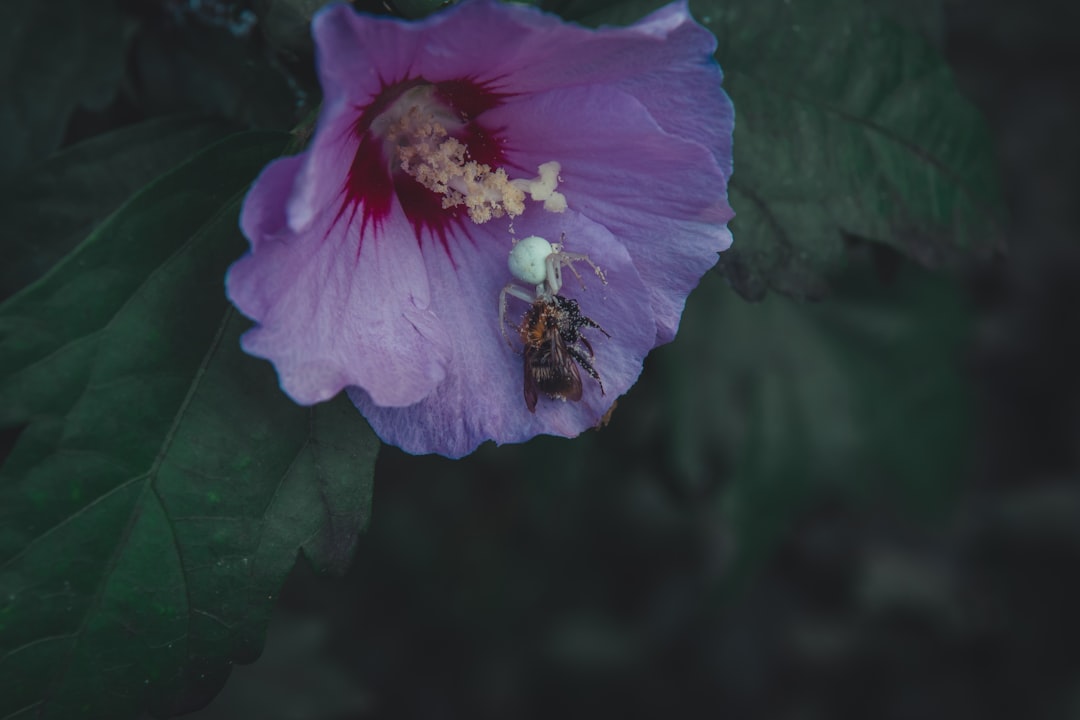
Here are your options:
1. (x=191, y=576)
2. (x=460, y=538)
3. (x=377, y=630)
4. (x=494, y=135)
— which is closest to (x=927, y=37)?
(x=494, y=135)

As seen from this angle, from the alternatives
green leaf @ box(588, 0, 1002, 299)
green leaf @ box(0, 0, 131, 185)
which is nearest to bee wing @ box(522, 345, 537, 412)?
green leaf @ box(588, 0, 1002, 299)

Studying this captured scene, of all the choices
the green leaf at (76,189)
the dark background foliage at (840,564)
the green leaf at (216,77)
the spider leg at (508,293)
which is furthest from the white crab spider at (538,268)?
the dark background foliage at (840,564)

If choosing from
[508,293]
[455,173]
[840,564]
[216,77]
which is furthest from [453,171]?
[840,564]

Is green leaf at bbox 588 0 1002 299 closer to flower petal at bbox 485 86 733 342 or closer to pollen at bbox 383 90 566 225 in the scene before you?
flower petal at bbox 485 86 733 342

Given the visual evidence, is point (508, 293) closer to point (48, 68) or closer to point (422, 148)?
point (422, 148)

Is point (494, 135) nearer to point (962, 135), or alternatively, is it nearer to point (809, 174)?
point (809, 174)

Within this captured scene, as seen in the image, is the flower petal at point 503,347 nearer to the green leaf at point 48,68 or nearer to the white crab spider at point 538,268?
the white crab spider at point 538,268
